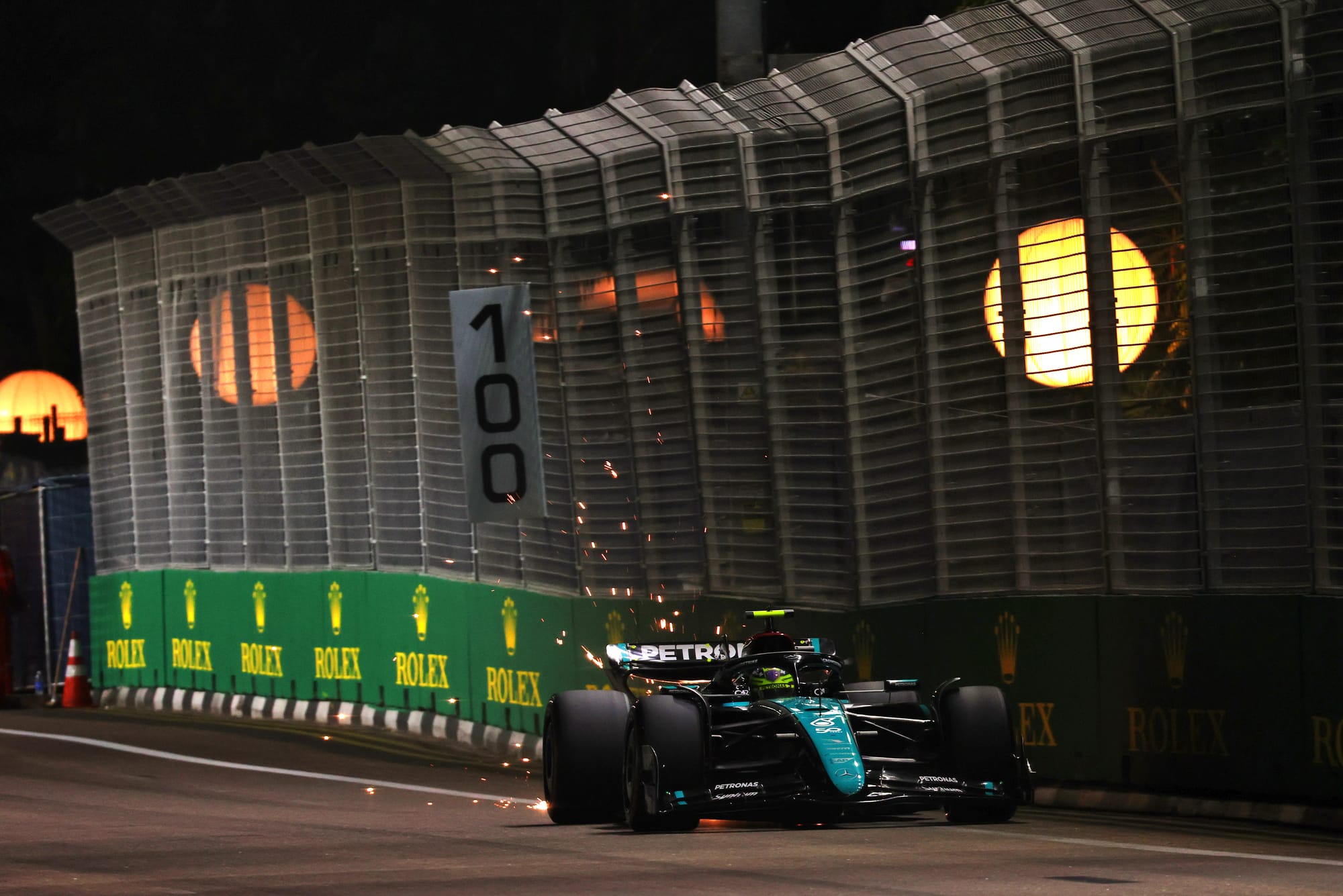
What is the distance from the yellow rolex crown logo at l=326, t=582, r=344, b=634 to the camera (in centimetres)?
2236

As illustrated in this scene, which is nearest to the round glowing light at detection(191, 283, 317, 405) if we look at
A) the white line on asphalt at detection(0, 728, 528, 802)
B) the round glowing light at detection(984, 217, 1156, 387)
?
the white line on asphalt at detection(0, 728, 528, 802)

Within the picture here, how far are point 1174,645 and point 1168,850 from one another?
8.60 ft

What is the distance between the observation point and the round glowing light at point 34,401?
3325cm

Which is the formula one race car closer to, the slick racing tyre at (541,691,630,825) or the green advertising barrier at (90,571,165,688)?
the slick racing tyre at (541,691,630,825)

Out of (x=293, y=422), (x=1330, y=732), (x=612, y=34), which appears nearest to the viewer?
(x=1330, y=732)

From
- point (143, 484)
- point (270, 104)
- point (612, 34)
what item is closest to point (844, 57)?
point (143, 484)

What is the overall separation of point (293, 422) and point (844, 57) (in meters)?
9.07

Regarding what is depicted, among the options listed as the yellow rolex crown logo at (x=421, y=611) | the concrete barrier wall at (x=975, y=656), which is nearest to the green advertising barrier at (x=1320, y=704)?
the concrete barrier wall at (x=975, y=656)

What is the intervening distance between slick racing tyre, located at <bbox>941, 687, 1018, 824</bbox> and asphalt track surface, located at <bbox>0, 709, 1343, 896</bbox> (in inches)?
10.7

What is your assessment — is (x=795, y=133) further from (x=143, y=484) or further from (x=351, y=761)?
(x=143, y=484)

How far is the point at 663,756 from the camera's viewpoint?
39.4 feet

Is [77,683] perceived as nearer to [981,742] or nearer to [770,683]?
[770,683]

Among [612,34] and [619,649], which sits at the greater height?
[612,34]

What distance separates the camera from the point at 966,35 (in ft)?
48.8
